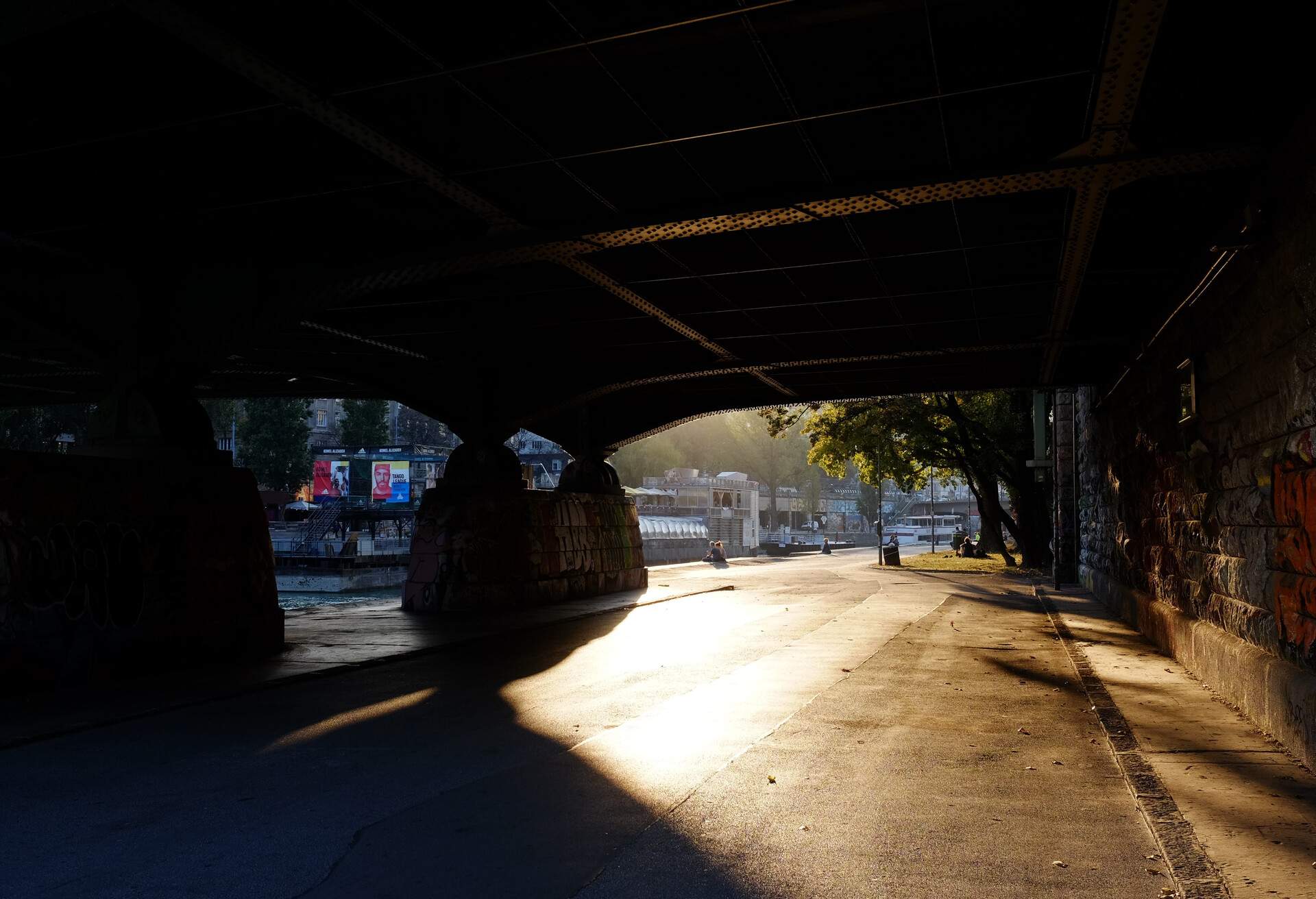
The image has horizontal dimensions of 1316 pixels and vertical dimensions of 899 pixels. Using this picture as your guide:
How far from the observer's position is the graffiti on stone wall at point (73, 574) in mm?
10477

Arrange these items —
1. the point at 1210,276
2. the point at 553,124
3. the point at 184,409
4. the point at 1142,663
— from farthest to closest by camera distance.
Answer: the point at 184,409 < the point at 1142,663 < the point at 1210,276 < the point at 553,124

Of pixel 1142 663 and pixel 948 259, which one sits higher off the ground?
pixel 948 259

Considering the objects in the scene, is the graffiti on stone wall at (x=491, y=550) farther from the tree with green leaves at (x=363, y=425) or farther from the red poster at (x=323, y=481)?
the tree with green leaves at (x=363, y=425)

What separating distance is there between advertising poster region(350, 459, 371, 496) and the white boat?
56.0 m

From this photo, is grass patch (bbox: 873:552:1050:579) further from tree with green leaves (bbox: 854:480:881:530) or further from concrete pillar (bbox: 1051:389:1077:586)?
tree with green leaves (bbox: 854:480:881:530)

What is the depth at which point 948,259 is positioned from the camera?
12.7 metres

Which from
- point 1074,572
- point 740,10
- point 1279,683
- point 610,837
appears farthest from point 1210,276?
point 1074,572

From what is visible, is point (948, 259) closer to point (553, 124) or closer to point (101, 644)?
point (553, 124)

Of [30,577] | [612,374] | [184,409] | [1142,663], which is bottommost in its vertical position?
[1142,663]

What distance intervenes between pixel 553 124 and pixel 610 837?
5737 millimetres

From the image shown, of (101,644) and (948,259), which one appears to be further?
(948,259)

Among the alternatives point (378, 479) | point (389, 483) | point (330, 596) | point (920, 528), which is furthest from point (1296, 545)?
point (920, 528)

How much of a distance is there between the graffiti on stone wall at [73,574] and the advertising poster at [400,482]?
6375cm

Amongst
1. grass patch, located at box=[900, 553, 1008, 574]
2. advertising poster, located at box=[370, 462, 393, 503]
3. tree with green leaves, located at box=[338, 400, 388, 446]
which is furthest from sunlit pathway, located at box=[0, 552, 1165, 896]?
tree with green leaves, located at box=[338, 400, 388, 446]
